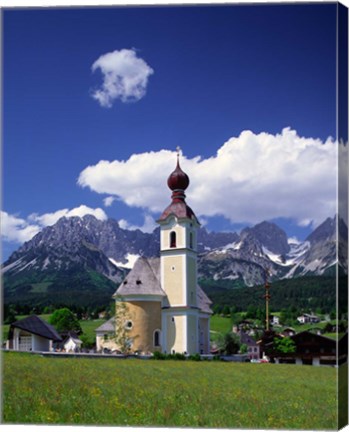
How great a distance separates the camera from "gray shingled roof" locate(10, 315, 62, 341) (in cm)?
1742

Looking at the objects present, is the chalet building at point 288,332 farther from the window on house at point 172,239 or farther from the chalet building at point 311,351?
the window on house at point 172,239

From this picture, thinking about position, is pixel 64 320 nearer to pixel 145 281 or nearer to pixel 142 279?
pixel 142 279

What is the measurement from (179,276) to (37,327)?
18.5 feet

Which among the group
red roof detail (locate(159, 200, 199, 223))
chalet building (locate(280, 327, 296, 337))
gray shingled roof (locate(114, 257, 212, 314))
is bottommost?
chalet building (locate(280, 327, 296, 337))

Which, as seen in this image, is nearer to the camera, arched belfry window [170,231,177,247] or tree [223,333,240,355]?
tree [223,333,240,355]

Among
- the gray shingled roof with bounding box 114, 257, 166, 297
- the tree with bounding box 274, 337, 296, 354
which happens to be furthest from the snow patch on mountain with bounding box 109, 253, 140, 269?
the tree with bounding box 274, 337, 296, 354

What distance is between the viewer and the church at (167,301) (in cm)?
1914

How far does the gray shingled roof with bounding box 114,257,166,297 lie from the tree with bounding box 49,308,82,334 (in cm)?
235

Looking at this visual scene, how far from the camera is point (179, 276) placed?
22469 mm

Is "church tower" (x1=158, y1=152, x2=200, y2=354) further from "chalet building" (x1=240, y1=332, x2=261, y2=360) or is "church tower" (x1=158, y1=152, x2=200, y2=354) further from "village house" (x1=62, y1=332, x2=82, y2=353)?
"village house" (x1=62, y1=332, x2=82, y2=353)

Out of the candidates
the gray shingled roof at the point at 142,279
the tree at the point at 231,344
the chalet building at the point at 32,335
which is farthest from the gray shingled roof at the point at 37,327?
the tree at the point at 231,344

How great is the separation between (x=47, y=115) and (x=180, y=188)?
10.6 feet

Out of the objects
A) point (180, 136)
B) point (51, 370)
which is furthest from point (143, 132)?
point (51, 370)

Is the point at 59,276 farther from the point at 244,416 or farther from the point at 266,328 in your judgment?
the point at 244,416
